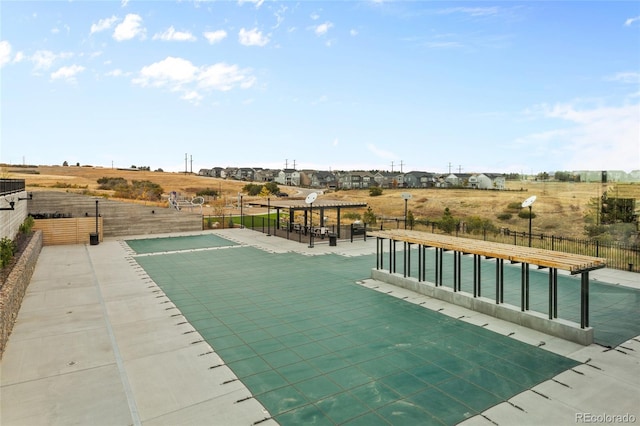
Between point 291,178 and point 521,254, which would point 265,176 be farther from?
point 521,254

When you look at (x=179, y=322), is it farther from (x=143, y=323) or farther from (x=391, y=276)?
(x=391, y=276)

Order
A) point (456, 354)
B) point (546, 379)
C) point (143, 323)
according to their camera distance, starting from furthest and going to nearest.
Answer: point (143, 323) → point (456, 354) → point (546, 379)

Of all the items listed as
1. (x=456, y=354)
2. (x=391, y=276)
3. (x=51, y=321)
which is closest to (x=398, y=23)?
(x=391, y=276)

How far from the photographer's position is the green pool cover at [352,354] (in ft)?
21.3

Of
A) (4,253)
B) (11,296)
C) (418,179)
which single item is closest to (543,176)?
(418,179)

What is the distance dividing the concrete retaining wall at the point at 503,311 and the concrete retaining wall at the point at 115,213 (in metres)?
21.6

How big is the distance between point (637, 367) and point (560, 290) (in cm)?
598

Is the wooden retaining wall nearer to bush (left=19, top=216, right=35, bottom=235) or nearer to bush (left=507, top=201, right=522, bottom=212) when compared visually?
bush (left=19, top=216, right=35, bottom=235)

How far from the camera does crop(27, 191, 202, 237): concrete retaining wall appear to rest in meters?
27.8

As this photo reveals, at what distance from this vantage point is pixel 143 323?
10.4 m

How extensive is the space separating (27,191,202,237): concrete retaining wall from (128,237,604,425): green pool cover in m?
16.5

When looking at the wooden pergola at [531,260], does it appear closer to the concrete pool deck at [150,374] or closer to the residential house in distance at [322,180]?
the concrete pool deck at [150,374]

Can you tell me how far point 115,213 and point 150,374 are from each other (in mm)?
24642

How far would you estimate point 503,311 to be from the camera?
34.7 feet
